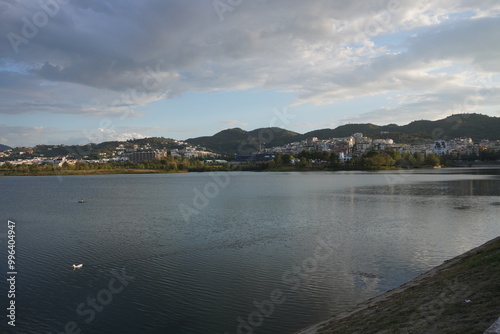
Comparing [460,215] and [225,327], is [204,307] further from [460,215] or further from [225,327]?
[460,215]

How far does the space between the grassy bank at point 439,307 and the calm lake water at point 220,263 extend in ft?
6.43

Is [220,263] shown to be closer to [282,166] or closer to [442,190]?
[442,190]

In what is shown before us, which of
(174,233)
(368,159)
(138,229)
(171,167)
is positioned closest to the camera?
(174,233)

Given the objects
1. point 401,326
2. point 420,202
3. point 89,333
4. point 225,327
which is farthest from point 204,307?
point 420,202

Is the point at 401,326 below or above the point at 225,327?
above

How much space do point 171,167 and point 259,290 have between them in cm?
14835

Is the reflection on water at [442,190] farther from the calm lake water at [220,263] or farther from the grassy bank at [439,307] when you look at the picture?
the grassy bank at [439,307]

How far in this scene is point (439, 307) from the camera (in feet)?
26.7

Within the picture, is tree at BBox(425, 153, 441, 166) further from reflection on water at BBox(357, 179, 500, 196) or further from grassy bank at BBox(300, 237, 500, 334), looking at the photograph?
grassy bank at BBox(300, 237, 500, 334)

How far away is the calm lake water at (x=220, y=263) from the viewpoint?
11.6 meters

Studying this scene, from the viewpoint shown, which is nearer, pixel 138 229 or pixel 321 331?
pixel 321 331

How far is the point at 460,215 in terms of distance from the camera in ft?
95.2

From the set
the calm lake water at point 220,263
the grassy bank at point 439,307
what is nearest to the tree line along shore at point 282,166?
the calm lake water at point 220,263

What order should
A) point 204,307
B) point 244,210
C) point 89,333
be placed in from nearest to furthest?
1. point 89,333
2. point 204,307
3. point 244,210
